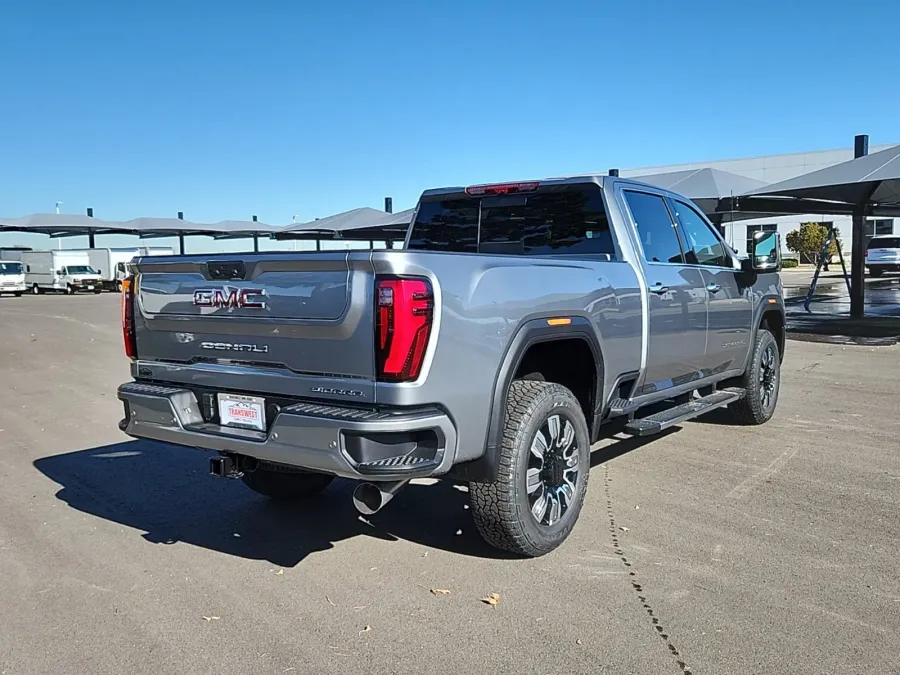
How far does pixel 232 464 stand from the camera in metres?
3.96

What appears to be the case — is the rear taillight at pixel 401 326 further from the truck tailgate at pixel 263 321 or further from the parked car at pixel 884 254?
the parked car at pixel 884 254

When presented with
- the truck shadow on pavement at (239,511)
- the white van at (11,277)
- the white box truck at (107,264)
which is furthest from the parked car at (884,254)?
the white van at (11,277)

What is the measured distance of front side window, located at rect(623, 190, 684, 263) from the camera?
5.47 meters

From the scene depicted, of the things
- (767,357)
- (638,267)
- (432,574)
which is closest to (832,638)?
(432,574)

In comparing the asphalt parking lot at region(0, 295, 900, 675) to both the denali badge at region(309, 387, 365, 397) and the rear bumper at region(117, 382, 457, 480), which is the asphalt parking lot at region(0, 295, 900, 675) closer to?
the rear bumper at region(117, 382, 457, 480)

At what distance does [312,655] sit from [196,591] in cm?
92

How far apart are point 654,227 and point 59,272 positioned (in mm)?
40913

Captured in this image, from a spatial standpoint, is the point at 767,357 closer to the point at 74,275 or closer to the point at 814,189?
the point at 814,189

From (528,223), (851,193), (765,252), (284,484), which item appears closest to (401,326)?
(284,484)

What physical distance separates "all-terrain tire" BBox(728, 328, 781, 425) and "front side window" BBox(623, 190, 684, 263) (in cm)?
171

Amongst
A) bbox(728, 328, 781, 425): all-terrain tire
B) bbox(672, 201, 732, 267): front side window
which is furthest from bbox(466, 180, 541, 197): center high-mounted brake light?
bbox(728, 328, 781, 425): all-terrain tire

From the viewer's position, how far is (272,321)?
3695 mm

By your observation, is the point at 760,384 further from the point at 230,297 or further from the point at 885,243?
the point at 885,243

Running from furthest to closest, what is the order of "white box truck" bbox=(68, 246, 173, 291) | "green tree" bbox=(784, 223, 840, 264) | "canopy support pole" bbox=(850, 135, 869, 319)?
"green tree" bbox=(784, 223, 840, 264), "white box truck" bbox=(68, 246, 173, 291), "canopy support pole" bbox=(850, 135, 869, 319)
